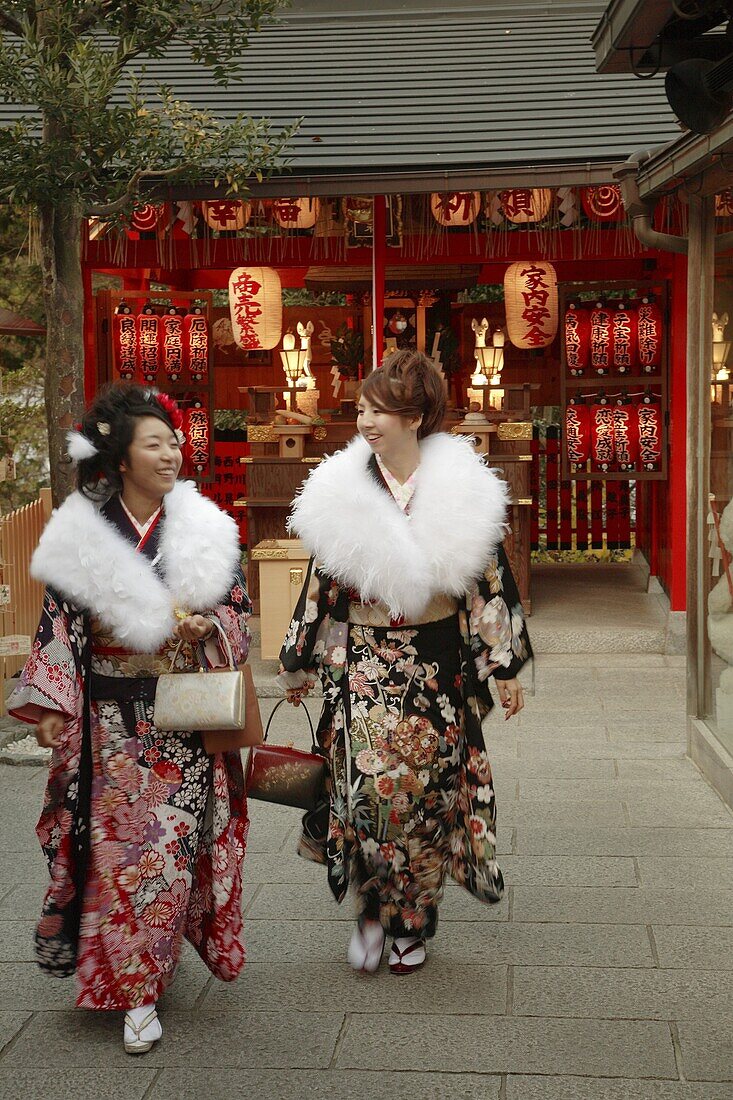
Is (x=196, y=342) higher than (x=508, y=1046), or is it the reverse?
(x=196, y=342)

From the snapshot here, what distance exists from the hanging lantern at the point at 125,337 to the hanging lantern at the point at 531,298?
2983mm

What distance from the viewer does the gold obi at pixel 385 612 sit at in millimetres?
3967

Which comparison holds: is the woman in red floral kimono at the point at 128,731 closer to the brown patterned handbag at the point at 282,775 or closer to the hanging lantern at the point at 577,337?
the brown patterned handbag at the point at 282,775

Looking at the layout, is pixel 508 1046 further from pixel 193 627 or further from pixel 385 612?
pixel 193 627

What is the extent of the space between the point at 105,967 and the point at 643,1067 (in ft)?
4.88

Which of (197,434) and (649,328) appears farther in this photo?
(197,434)

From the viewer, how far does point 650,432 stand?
→ 928cm

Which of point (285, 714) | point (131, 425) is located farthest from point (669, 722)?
point (131, 425)

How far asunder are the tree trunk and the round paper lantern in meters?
4.21

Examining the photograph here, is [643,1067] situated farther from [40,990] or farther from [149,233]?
[149,233]

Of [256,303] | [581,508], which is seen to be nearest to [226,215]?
[256,303]

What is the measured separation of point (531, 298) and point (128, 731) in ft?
23.5

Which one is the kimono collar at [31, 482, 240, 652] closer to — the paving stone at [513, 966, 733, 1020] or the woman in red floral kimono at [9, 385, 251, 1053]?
the woman in red floral kimono at [9, 385, 251, 1053]

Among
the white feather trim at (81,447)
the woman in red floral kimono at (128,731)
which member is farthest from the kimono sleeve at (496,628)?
the white feather trim at (81,447)
